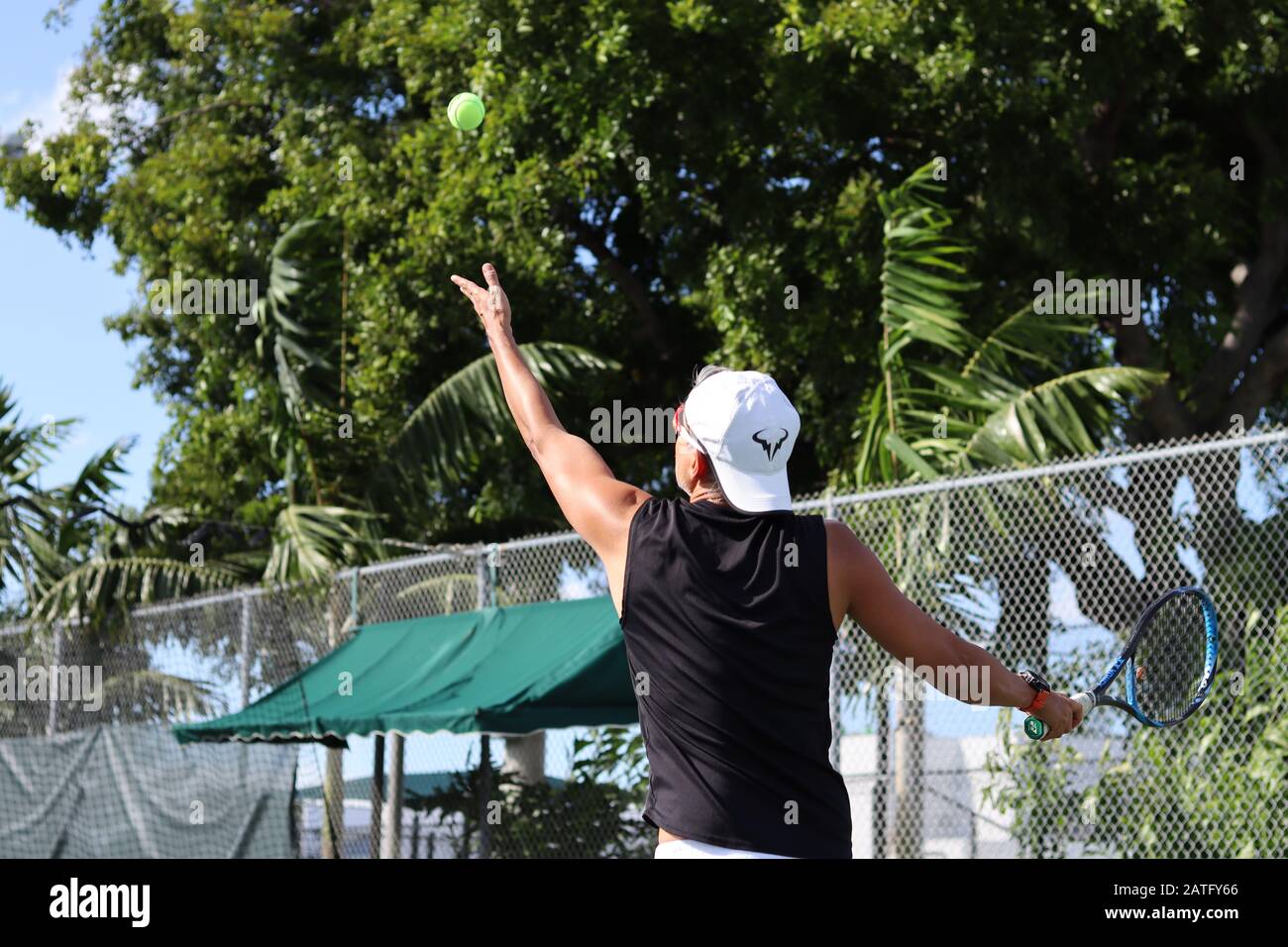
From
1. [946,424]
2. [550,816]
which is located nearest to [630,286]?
[946,424]

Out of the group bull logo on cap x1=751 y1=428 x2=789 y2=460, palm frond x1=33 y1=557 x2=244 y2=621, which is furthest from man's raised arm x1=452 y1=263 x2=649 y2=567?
palm frond x1=33 y1=557 x2=244 y2=621

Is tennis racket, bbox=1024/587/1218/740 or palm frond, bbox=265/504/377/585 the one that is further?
palm frond, bbox=265/504/377/585

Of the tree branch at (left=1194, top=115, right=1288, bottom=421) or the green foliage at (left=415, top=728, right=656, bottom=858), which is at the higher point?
the tree branch at (left=1194, top=115, right=1288, bottom=421)

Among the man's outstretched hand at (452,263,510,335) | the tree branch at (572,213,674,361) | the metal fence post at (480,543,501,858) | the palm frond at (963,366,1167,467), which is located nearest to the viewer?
the man's outstretched hand at (452,263,510,335)

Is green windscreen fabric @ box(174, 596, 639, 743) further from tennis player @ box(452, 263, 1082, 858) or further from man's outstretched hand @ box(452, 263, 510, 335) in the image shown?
tennis player @ box(452, 263, 1082, 858)

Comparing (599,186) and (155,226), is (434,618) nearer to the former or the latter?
(599,186)

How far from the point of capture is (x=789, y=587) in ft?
9.67

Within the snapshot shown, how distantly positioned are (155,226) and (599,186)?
6.39 m

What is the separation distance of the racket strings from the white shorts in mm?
5075

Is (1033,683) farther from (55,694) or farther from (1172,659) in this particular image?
(55,694)

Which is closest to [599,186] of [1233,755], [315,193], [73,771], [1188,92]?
[315,193]

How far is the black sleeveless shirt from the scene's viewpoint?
2.94 metres

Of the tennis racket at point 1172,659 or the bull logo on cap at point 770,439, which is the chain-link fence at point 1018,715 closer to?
the tennis racket at point 1172,659

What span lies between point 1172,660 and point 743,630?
17.3 feet
